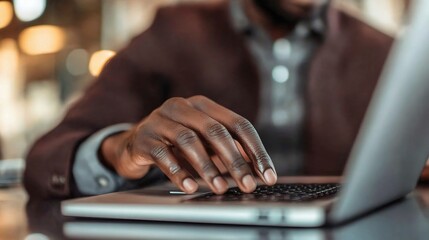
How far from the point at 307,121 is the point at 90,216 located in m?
0.61

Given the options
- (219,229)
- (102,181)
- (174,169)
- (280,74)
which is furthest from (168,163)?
(280,74)

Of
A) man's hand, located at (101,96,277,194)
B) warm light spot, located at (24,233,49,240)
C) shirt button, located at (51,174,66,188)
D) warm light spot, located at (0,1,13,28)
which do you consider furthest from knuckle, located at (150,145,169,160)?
warm light spot, located at (0,1,13,28)

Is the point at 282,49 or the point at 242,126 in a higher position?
the point at 282,49

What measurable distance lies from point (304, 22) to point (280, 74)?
107mm

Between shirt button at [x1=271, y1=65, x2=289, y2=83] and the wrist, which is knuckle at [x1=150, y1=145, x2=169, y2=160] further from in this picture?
shirt button at [x1=271, y1=65, x2=289, y2=83]

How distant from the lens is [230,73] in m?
1.09

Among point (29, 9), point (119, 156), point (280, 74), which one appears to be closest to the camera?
point (119, 156)

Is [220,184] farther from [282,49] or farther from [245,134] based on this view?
[282,49]

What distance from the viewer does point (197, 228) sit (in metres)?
0.43

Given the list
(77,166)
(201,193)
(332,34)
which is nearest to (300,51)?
(332,34)

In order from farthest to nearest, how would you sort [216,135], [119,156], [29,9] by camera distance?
[29,9] < [119,156] < [216,135]

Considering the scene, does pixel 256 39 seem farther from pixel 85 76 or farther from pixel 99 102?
pixel 85 76

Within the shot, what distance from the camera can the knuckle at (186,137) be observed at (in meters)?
0.51

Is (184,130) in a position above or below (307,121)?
below
